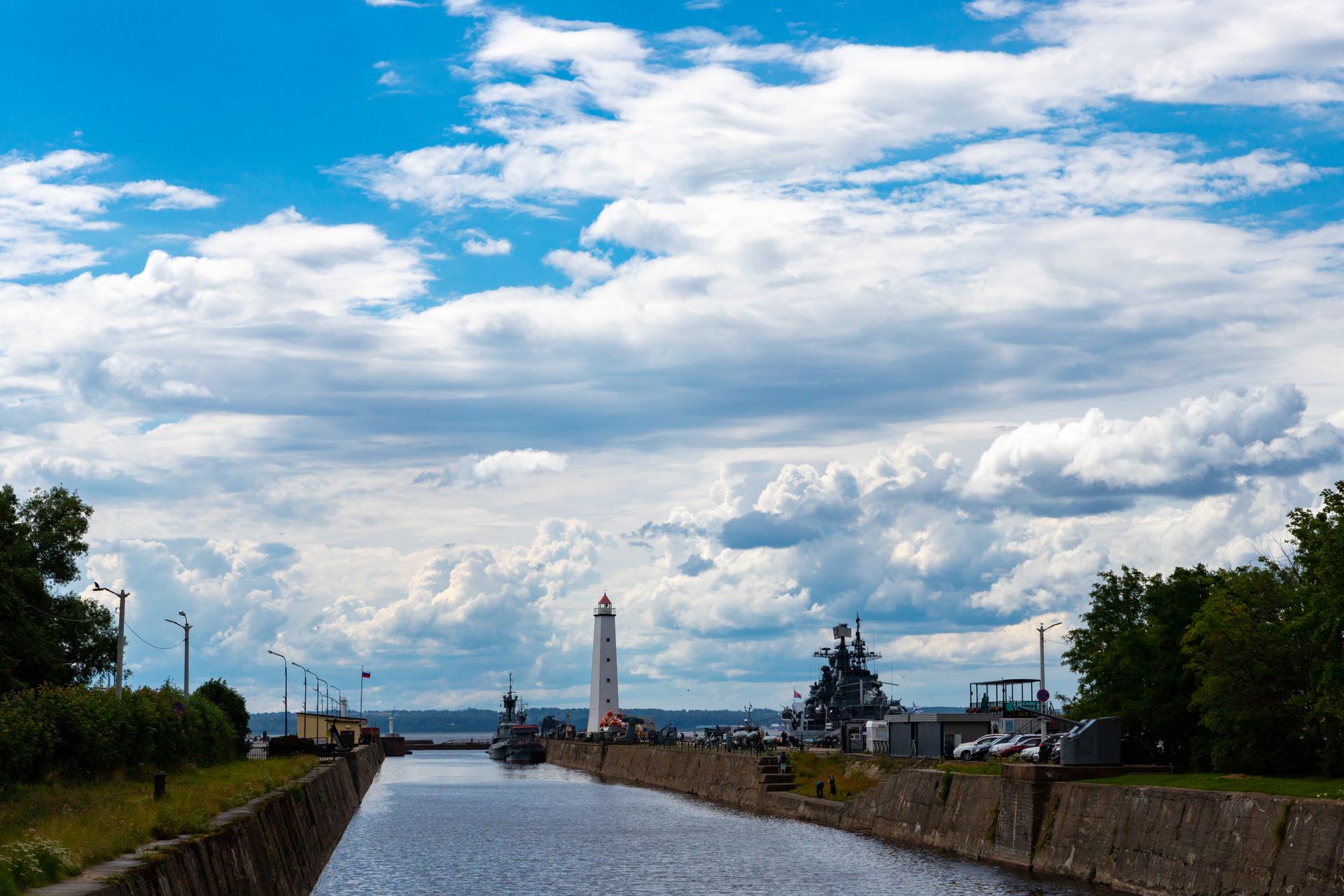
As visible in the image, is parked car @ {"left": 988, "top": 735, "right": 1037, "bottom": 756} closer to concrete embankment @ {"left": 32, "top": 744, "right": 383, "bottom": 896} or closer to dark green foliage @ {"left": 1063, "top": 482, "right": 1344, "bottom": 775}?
dark green foliage @ {"left": 1063, "top": 482, "right": 1344, "bottom": 775}

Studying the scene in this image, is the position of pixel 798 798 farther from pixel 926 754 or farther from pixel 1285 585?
pixel 1285 585

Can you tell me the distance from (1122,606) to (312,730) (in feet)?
364

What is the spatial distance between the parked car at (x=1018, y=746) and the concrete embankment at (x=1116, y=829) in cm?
425

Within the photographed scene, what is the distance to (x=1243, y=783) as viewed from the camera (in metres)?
41.0

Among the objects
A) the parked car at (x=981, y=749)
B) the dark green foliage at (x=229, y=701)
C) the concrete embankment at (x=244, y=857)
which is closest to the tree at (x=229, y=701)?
the dark green foliage at (x=229, y=701)

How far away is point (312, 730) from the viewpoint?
497ft

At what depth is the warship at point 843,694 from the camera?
118 meters

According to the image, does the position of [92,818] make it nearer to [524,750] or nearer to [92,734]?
[92,734]

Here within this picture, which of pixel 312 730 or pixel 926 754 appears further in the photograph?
pixel 312 730

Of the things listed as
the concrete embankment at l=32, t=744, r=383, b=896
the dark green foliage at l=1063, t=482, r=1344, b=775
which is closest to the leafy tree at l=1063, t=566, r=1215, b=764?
the dark green foliage at l=1063, t=482, r=1344, b=775

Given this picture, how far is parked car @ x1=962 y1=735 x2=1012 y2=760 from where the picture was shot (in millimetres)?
68125

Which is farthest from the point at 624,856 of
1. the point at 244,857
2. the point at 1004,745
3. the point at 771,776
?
the point at 771,776

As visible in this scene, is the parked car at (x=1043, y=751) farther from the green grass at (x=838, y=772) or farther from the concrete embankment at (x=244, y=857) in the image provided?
the concrete embankment at (x=244, y=857)

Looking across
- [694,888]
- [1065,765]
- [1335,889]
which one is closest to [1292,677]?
[1065,765]
